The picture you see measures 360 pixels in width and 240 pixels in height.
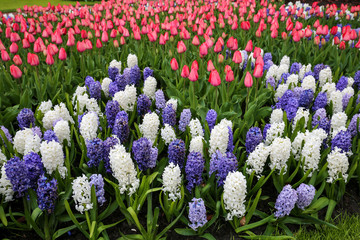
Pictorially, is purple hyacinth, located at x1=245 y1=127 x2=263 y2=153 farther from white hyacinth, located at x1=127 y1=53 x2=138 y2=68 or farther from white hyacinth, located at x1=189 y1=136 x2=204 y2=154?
white hyacinth, located at x1=127 y1=53 x2=138 y2=68

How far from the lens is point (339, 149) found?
8.66 feet

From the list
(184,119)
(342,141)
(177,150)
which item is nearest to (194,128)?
(184,119)

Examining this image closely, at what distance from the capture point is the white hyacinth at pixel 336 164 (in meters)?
2.64

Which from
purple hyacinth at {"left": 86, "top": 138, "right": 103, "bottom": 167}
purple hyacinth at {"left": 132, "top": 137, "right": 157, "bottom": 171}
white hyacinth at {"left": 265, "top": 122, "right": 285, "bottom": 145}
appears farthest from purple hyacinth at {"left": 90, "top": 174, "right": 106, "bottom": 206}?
white hyacinth at {"left": 265, "top": 122, "right": 285, "bottom": 145}

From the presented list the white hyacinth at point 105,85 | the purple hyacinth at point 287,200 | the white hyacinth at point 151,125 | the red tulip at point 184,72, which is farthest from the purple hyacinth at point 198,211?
the white hyacinth at point 105,85

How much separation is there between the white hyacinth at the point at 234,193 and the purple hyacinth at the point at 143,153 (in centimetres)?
67

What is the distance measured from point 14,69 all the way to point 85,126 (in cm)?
151

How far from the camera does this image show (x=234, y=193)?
228 centimetres

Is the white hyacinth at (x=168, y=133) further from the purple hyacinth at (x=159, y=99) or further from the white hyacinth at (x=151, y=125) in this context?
the purple hyacinth at (x=159, y=99)

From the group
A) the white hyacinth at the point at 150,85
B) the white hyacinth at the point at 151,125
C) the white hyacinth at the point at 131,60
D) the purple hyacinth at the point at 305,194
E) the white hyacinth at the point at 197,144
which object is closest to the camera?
the purple hyacinth at the point at 305,194

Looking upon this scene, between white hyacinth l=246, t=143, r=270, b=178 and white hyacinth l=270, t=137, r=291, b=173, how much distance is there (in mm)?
64

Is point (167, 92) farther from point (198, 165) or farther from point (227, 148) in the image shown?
point (198, 165)

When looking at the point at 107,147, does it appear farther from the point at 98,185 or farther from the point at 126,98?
the point at 126,98

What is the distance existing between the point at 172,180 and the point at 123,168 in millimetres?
378
